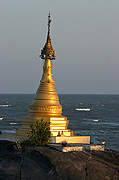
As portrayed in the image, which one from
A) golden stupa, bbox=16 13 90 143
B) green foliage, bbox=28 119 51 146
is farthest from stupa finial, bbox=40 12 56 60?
green foliage, bbox=28 119 51 146

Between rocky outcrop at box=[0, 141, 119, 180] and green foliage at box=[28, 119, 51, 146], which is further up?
green foliage at box=[28, 119, 51, 146]

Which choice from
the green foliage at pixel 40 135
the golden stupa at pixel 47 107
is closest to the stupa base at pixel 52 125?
the golden stupa at pixel 47 107

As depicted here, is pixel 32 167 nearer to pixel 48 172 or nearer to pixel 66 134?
pixel 48 172

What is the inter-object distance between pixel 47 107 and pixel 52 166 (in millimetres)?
10492

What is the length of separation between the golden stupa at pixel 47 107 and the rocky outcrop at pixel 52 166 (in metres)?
5.92

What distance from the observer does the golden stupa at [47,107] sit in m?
42.2

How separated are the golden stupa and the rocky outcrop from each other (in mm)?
5917

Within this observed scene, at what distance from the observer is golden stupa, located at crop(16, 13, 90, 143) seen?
1662 inches

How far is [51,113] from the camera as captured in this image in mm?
43062

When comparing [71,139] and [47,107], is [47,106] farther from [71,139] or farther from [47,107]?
[71,139]

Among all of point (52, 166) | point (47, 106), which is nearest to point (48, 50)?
point (47, 106)

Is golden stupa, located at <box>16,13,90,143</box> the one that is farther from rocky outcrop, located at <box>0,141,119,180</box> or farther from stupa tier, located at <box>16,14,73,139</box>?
rocky outcrop, located at <box>0,141,119,180</box>

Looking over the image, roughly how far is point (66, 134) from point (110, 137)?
47.8 metres

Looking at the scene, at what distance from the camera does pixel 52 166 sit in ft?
109
